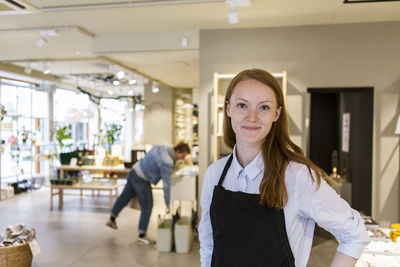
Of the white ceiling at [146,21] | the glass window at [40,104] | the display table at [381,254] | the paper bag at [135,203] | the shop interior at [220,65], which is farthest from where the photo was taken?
the glass window at [40,104]

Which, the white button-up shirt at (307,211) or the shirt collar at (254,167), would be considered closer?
the white button-up shirt at (307,211)

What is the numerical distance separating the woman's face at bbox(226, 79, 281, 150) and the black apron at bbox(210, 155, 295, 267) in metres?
0.22

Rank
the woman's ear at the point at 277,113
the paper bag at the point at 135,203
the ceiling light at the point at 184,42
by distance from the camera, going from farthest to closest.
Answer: the paper bag at the point at 135,203, the ceiling light at the point at 184,42, the woman's ear at the point at 277,113

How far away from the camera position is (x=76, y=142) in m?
12.6

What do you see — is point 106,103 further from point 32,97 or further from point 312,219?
point 312,219

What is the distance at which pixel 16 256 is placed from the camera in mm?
3561

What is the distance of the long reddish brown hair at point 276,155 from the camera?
1177 mm

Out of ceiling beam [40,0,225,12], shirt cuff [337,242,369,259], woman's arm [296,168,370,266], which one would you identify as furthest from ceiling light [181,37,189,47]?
shirt cuff [337,242,369,259]

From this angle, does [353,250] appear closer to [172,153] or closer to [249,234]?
[249,234]

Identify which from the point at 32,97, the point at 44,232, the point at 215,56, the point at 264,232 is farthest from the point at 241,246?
the point at 32,97

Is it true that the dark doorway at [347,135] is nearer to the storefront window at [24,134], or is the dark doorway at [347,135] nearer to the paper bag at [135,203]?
the paper bag at [135,203]

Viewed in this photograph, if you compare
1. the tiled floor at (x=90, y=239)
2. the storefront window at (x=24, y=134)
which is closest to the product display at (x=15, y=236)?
the tiled floor at (x=90, y=239)

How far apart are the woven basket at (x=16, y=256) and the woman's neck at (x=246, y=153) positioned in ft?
10.4

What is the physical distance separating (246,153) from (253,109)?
0.21 metres
